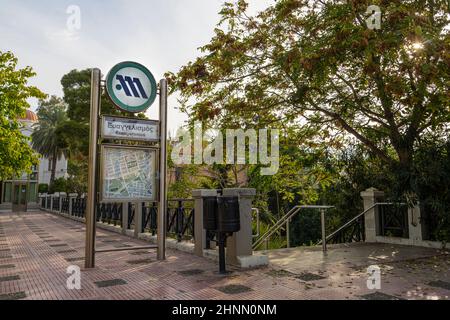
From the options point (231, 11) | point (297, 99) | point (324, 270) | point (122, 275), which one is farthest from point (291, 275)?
point (231, 11)

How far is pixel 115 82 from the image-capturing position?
263 inches

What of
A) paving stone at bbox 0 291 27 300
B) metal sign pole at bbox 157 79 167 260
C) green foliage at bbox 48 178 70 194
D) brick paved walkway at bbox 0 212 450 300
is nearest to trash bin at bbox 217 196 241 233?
brick paved walkway at bbox 0 212 450 300

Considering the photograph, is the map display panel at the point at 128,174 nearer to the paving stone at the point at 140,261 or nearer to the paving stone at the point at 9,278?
the paving stone at the point at 140,261

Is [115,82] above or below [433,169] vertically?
above

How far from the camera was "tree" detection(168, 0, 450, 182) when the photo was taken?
21.7ft

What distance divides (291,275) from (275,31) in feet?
20.4

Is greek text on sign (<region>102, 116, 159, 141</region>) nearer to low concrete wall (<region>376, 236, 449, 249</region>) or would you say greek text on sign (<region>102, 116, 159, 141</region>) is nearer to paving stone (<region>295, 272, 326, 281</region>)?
paving stone (<region>295, 272, 326, 281</region>)

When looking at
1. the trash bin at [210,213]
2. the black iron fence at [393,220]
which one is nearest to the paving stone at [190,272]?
the trash bin at [210,213]

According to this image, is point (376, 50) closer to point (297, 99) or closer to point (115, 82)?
point (297, 99)

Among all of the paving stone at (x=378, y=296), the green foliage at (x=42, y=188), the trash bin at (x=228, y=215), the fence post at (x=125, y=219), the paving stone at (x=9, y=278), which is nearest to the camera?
the paving stone at (x=378, y=296)

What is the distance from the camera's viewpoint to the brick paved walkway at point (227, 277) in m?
4.50

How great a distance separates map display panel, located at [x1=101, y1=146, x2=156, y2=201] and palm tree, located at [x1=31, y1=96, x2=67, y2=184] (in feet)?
97.9

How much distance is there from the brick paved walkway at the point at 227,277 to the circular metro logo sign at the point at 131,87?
3060 mm

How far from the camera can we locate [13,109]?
14.8 meters
